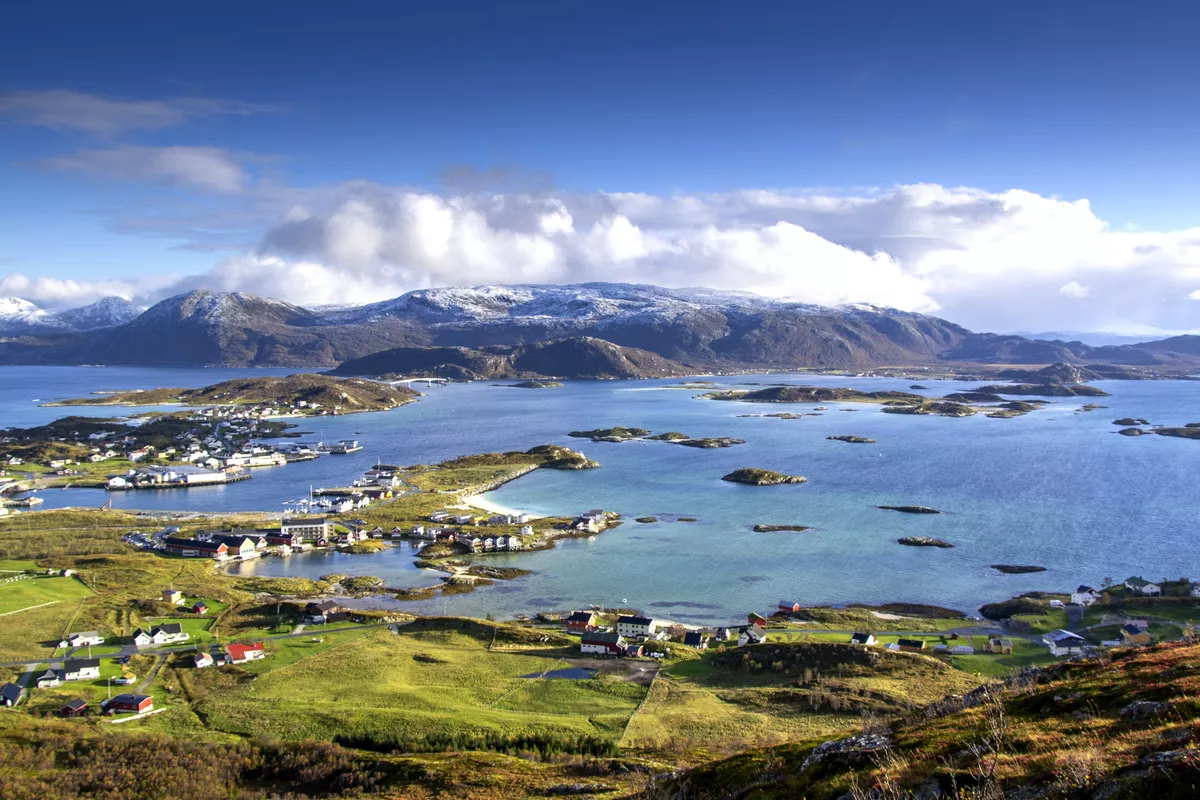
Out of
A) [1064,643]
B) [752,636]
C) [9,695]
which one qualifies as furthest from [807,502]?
[9,695]

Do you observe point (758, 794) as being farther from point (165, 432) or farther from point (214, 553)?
point (165, 432)

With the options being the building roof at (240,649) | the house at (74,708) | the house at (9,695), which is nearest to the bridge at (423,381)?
the building roof at (240,649)

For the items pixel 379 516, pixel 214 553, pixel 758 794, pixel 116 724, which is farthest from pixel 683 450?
pixel 758 794

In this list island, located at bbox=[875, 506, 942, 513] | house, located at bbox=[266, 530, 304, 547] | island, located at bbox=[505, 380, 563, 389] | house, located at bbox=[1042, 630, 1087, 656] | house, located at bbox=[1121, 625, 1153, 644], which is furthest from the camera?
island, located at bbox=[505, 380, 563, 389]

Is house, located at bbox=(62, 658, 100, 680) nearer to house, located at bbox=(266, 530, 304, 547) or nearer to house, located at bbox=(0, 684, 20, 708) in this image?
house, located at bbox=(0, 684, 20, 708)

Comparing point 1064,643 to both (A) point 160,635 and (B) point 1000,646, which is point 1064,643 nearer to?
(B) point 1000,646

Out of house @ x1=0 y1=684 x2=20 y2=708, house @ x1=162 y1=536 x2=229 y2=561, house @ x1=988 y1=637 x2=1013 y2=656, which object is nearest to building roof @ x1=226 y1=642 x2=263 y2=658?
house @ x1=0 y1=684 x2=20 y2=708

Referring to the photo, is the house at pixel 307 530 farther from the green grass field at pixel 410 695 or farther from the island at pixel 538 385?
the island at pixel 538 385
